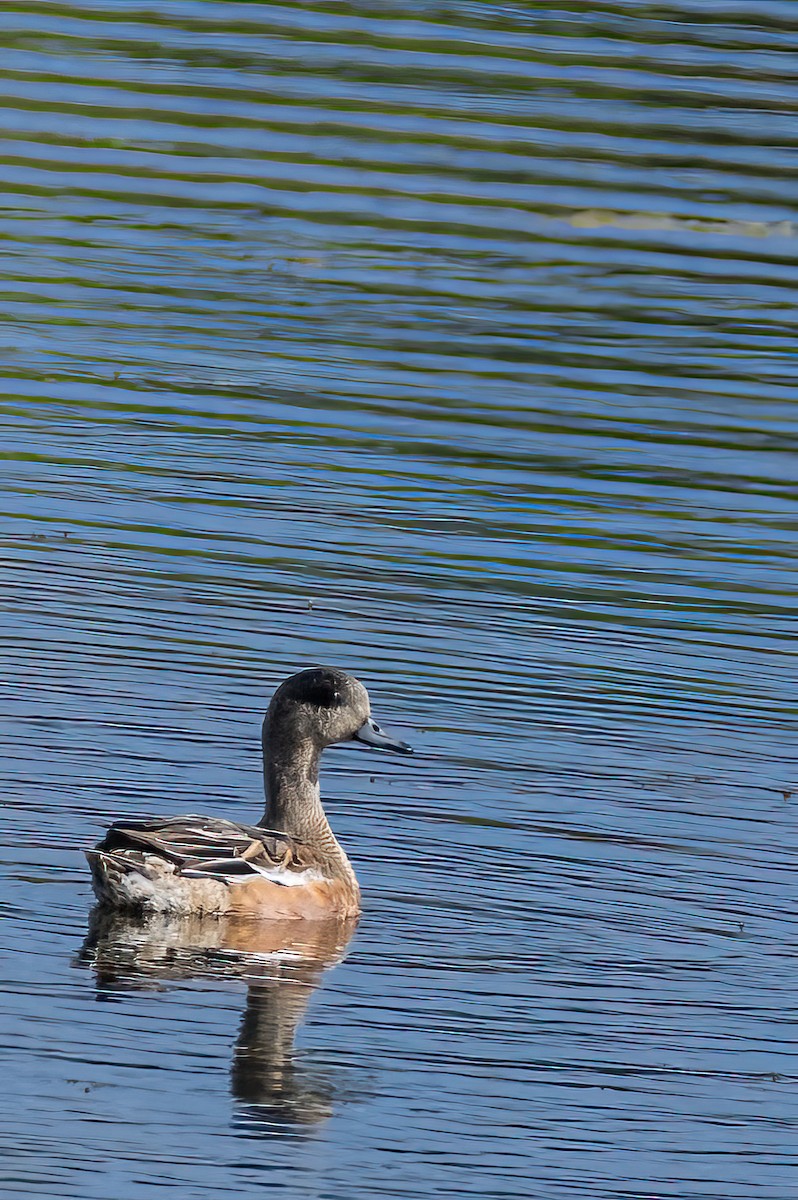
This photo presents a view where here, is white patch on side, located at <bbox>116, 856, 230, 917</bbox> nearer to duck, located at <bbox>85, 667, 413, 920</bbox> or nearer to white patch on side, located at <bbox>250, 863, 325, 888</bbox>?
duck, located at <bbox>85, 667, 413, 920</bbox>

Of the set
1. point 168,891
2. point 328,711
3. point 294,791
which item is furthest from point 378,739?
point 168,891

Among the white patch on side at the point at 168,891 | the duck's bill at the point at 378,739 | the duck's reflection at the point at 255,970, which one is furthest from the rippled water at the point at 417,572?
the duck's bill at the point at 378,739

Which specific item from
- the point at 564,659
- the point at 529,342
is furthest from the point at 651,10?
the point at 564,659

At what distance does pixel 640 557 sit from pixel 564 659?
64.8 inches

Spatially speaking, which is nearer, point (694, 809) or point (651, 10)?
point (694, 809)

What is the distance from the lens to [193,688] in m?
11.3

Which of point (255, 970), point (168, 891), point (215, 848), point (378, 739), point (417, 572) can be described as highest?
point (417, 572)

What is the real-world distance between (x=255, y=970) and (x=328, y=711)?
5.09ft

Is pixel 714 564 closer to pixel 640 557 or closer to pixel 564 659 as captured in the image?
pixel 640 557

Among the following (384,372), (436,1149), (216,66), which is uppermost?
(216,66)

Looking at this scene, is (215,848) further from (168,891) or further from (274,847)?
(274,847)

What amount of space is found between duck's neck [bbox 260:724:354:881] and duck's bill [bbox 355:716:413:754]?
0.66 ft

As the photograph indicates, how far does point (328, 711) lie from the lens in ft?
34.5

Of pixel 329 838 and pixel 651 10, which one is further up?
pixel 651 10
